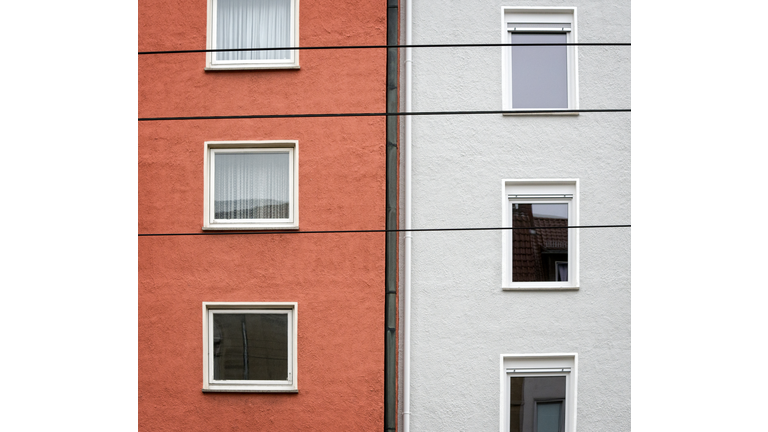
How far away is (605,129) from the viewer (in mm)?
5090

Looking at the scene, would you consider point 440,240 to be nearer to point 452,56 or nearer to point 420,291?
point 420,291

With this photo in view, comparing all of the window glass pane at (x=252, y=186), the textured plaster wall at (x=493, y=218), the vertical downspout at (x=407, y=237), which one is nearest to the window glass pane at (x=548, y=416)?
the textured plaster wall at (x=493, y=218)

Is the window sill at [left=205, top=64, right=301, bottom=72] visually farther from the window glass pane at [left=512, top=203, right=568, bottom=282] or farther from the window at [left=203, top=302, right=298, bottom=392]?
the window glass pane at [left=512, top=203, right=568, bottom=282]

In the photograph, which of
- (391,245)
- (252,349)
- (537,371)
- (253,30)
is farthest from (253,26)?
(537,371)

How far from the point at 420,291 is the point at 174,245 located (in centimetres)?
237

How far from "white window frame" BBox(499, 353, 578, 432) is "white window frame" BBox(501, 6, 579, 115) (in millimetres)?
2384

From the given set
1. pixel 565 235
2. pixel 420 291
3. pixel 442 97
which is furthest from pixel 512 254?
pixel 442 97

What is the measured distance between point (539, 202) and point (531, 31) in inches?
67.8

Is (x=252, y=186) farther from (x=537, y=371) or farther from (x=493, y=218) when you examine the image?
(x=537, y=371)

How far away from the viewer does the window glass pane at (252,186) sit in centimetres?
505

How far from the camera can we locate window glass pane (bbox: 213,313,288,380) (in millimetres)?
4926

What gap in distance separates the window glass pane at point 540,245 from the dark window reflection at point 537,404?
990mm

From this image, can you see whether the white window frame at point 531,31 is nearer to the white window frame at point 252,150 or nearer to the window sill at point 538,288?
the window sill at point 538,288

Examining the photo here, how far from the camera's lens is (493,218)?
5086 mm
